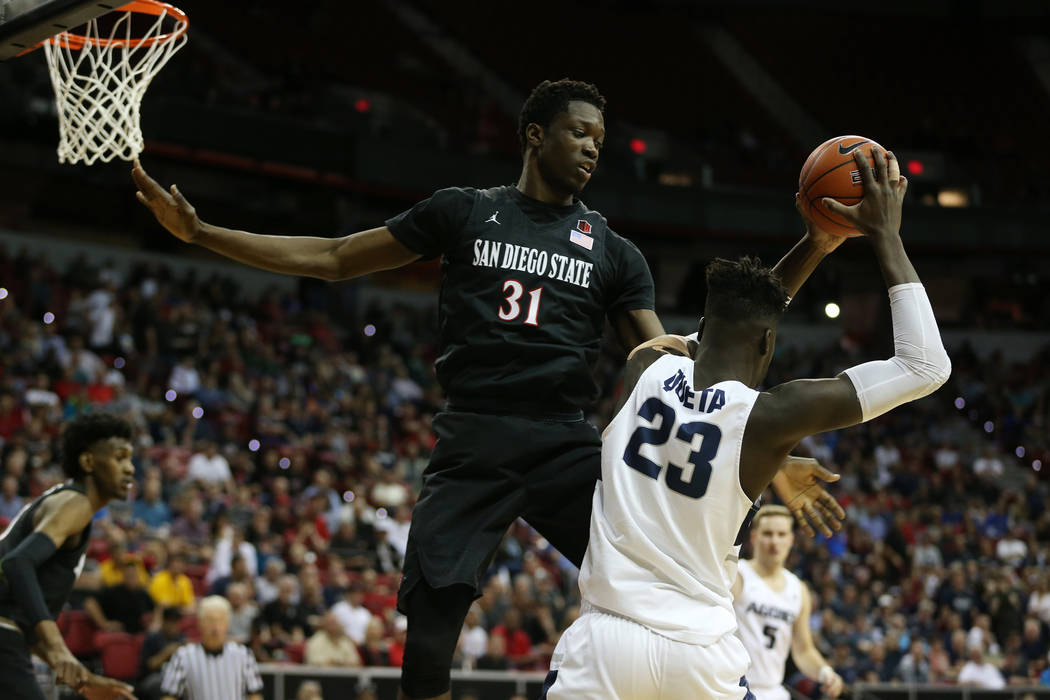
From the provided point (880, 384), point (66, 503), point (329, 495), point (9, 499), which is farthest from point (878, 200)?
point (329, 495)

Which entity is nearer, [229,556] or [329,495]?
[229,556]

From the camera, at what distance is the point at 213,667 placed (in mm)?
8188

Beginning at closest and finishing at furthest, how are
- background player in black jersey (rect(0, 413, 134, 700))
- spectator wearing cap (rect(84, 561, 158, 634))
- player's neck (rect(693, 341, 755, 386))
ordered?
player's neck (rect(693, 341, 755, 386)) < background player in black jersey (rect(0, 413, 134, 700)) < spectator wearing cap (rect(84, 561, 158, 634))

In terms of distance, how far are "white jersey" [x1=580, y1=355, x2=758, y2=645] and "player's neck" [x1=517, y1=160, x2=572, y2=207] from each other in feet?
2.85

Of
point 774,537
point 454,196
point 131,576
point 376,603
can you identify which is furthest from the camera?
point 376,603

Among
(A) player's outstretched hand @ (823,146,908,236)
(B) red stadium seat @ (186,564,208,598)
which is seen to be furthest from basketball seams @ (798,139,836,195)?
(B) red stadium seat @ (186,564,208,598)

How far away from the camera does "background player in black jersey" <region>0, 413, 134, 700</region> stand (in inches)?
215

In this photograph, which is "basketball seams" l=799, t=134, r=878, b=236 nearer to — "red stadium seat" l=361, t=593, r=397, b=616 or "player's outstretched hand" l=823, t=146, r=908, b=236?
"player's outstretched hand" l=823, t=146, r=908, b=236

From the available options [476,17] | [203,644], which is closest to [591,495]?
[203,644]

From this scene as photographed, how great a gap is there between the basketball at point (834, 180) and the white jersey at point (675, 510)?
0.81m

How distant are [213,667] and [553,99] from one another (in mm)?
5258

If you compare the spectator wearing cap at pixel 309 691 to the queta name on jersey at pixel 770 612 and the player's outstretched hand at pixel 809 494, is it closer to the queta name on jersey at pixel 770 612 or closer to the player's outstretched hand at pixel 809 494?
the queta name on jersey at pixel 770 612

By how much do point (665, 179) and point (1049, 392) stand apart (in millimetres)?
8426

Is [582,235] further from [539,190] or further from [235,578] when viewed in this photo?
[235,578]
